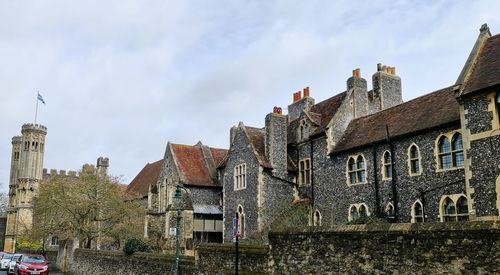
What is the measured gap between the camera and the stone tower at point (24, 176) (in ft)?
260

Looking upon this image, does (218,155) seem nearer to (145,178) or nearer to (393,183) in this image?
(145,178)

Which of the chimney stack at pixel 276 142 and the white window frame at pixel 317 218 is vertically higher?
the chimney stack at pixel 276 142

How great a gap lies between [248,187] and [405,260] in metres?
21.8

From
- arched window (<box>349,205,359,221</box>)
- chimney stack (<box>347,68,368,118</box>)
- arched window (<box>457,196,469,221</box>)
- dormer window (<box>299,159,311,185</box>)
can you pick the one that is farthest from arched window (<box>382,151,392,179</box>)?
dormer window (<box>299,159,311,185</box>)

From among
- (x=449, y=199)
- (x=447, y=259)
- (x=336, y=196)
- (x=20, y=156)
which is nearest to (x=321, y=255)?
(x=447, y=259)

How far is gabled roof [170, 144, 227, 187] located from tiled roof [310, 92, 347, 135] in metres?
10.2

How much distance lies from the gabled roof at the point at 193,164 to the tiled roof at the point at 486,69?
22.8 m

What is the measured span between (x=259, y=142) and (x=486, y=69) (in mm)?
17215

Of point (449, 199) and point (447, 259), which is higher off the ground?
point (449, 199)

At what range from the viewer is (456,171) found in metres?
22.1

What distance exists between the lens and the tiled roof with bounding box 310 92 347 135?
31.0m

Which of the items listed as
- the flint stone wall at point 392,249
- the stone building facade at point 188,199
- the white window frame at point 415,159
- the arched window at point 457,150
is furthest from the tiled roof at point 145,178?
the flint stone wall at point 392,249

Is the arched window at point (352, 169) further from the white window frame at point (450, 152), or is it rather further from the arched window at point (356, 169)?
the white window frame at point (450, 152)

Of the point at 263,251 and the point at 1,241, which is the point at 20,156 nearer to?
the point at 1,241
